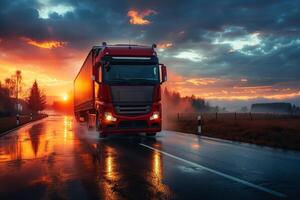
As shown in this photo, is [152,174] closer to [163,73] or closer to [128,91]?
[128,91]

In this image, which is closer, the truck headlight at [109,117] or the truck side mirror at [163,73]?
the truck headlight at [109,117]

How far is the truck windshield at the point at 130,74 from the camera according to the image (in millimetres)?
16203

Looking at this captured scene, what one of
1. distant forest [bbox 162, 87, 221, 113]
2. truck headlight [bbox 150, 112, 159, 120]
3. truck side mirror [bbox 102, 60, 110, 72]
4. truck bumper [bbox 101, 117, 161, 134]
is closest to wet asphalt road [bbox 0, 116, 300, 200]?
truck bumper [bbox 101, 117, 161, 134]

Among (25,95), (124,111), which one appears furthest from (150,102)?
(25,95)

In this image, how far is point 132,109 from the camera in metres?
16.2

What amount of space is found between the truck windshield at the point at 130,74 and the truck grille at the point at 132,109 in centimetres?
108

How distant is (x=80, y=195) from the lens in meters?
6.33

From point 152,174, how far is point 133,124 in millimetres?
8073

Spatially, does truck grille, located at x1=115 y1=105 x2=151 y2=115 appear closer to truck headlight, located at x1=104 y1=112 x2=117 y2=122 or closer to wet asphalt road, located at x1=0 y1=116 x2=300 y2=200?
truck headlight, located at x1=104 y1=112 x2=117 y2=122

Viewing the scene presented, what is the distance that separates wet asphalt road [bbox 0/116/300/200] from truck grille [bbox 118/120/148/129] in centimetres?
349

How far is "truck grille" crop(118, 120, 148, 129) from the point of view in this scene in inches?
634

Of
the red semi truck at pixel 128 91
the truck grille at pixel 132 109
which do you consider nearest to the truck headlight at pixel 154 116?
the red semi truck at pixel 128 91

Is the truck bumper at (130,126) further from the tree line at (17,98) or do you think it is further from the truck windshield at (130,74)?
the tree line at (17,98)

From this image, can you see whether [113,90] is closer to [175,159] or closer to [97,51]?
[97,51]
